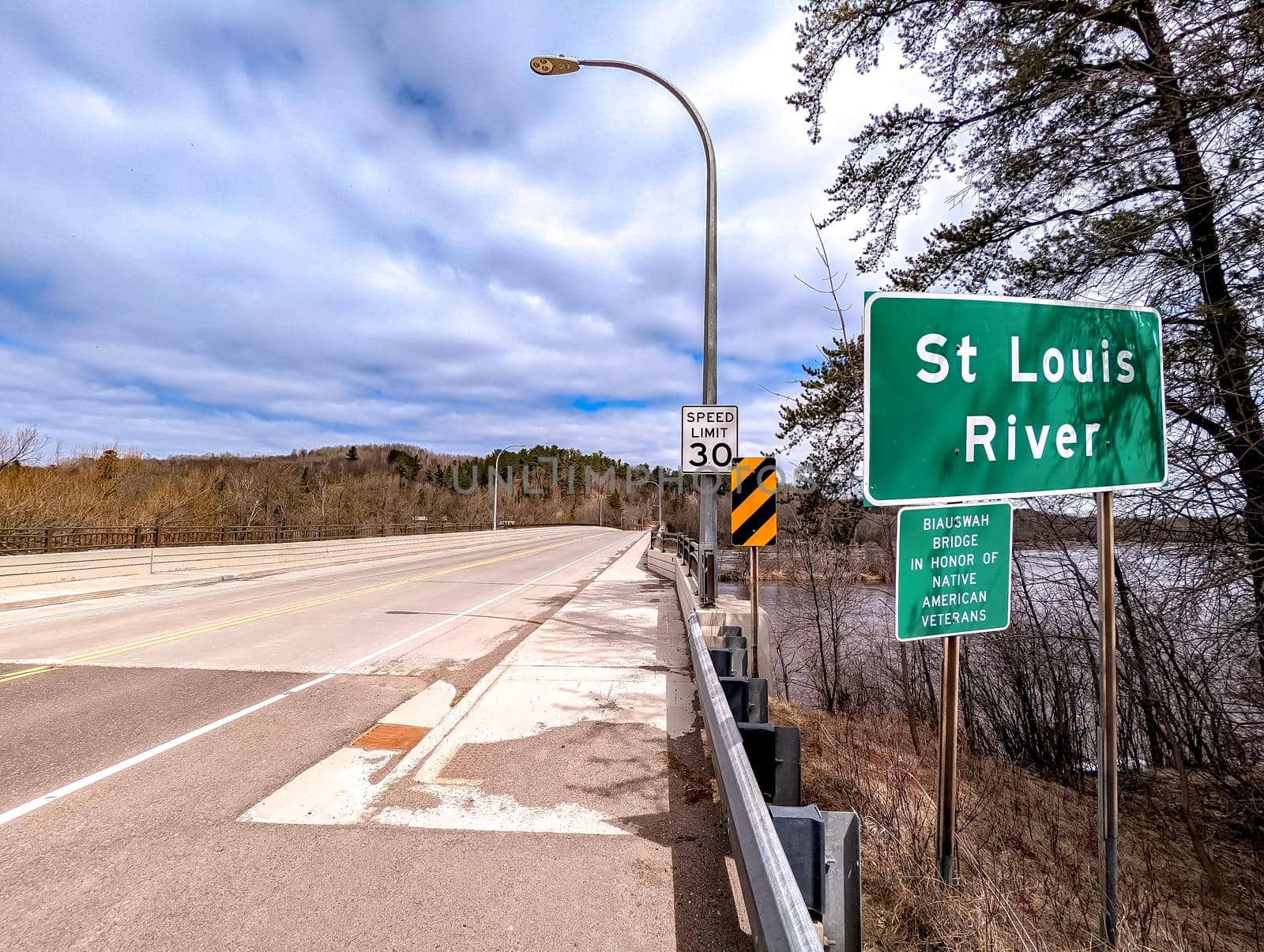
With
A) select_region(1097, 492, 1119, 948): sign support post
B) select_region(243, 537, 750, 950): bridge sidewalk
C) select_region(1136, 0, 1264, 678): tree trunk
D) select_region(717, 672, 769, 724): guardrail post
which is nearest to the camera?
select_region(1097, 492, 1119, 948): sign support post

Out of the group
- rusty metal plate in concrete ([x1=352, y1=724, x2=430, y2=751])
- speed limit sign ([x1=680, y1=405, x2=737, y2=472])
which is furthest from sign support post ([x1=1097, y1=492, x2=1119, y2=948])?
speed limit sign ([x1=680, y1=405, x2=737, y2=472])

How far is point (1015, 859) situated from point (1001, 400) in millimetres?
4209

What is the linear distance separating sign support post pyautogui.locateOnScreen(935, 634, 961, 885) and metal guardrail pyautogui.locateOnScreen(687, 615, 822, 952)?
0.79 m

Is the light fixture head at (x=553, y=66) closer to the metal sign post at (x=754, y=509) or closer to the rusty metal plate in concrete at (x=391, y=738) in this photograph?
the metal sign post at (x=754, y=509)

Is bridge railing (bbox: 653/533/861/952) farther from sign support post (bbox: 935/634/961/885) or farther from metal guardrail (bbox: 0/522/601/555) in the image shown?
metal guardrail (bbox: 0/522/601/555)

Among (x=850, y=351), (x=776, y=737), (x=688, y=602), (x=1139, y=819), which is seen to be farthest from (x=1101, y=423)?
(x=688, y=602)

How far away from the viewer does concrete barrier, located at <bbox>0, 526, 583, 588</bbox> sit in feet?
51.8

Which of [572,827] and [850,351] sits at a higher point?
[850,351]

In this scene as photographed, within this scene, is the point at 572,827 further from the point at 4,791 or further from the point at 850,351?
the point at 850,351

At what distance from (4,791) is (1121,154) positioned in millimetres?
10191

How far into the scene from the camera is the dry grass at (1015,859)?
2.87m

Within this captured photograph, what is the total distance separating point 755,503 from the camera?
22.5ft

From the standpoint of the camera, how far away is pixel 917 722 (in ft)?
40.8

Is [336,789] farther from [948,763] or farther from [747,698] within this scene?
[948,763]
